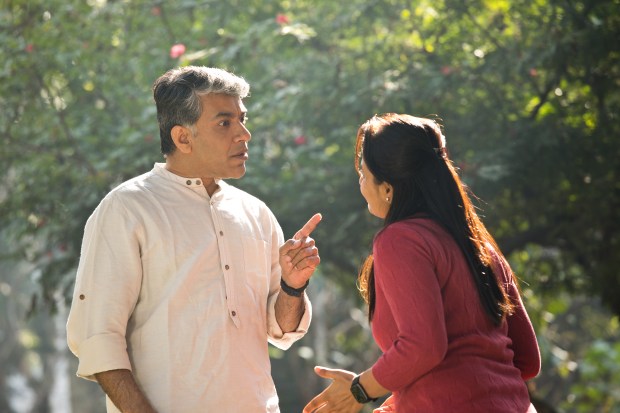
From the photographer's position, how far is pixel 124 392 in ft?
9.96

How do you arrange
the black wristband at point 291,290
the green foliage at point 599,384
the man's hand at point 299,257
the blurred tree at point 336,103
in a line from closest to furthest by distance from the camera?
the man's hand at point 299,257
the black wristband at point 291,290
the blurred tree at point 336,103
the green foliage at point 599,384

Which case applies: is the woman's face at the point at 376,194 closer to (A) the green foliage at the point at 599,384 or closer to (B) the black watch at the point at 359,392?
(B) the black watch at the point at 359,392

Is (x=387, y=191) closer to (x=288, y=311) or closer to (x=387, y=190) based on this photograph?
(x=387, y=190)

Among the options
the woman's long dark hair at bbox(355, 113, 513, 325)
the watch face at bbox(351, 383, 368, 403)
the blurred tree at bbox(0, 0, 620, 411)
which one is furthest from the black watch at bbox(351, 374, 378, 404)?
the blurred tree at bbox(0, 0, 620, 411)

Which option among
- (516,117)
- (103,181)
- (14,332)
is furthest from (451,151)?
(14,332)

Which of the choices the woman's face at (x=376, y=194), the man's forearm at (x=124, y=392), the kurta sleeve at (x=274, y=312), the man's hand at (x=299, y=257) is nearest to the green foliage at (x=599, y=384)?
the kurta sleeve at (x=274, y=312)

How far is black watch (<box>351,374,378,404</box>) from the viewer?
2.89 m

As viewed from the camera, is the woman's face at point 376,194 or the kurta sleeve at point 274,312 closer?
the woman's face at point 376,194

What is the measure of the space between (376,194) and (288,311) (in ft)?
2.10

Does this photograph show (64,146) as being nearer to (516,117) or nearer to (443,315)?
(516,117)

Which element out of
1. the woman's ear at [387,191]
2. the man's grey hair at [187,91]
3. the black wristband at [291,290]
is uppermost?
the man's grey hair at [187,91]

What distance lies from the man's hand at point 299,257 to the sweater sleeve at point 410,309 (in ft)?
1.54

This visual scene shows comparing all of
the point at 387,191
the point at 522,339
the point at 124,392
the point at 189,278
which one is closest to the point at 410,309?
the point at 387,191

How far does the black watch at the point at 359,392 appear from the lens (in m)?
2.89
